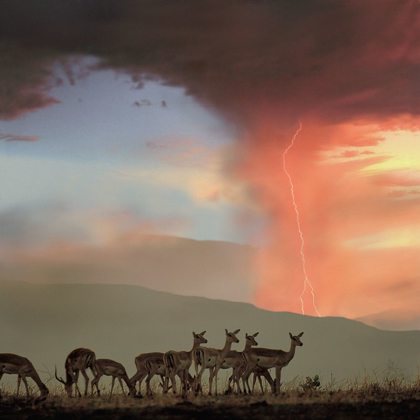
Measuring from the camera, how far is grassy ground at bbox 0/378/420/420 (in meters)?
21.0

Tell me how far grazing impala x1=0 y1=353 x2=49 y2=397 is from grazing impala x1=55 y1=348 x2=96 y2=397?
68 centimetres

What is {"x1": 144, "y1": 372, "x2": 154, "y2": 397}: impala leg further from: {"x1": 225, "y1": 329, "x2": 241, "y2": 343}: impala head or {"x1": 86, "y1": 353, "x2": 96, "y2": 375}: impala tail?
{"x1": 225, "y1": 329, "x2": 241, "y2": 343}: impala head

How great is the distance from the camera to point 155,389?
26.3 m

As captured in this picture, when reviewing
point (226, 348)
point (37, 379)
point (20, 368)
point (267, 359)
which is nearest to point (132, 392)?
point (37, 379)

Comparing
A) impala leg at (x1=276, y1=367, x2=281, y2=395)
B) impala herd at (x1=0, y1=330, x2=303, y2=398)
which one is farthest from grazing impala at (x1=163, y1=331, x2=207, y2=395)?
impala leg at (x1=276, y1=367, x2=281, y2=395)

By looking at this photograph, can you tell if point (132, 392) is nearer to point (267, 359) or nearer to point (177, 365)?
point (177, 365)

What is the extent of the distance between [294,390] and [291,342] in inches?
64.5

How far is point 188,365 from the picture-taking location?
25656 mm

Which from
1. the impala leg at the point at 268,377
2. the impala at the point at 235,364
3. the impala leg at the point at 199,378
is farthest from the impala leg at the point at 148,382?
→ the impala leg at the point at 268,377

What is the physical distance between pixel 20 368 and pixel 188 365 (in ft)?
18.3

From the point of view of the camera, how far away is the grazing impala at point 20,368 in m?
24.4

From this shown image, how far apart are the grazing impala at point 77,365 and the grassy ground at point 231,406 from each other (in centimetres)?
57

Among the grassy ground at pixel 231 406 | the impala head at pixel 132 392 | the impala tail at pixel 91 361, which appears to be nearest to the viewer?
the grassy ground at pixel 231 406

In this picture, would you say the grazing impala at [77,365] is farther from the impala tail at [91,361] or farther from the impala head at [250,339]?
the impala head at [250,339]
